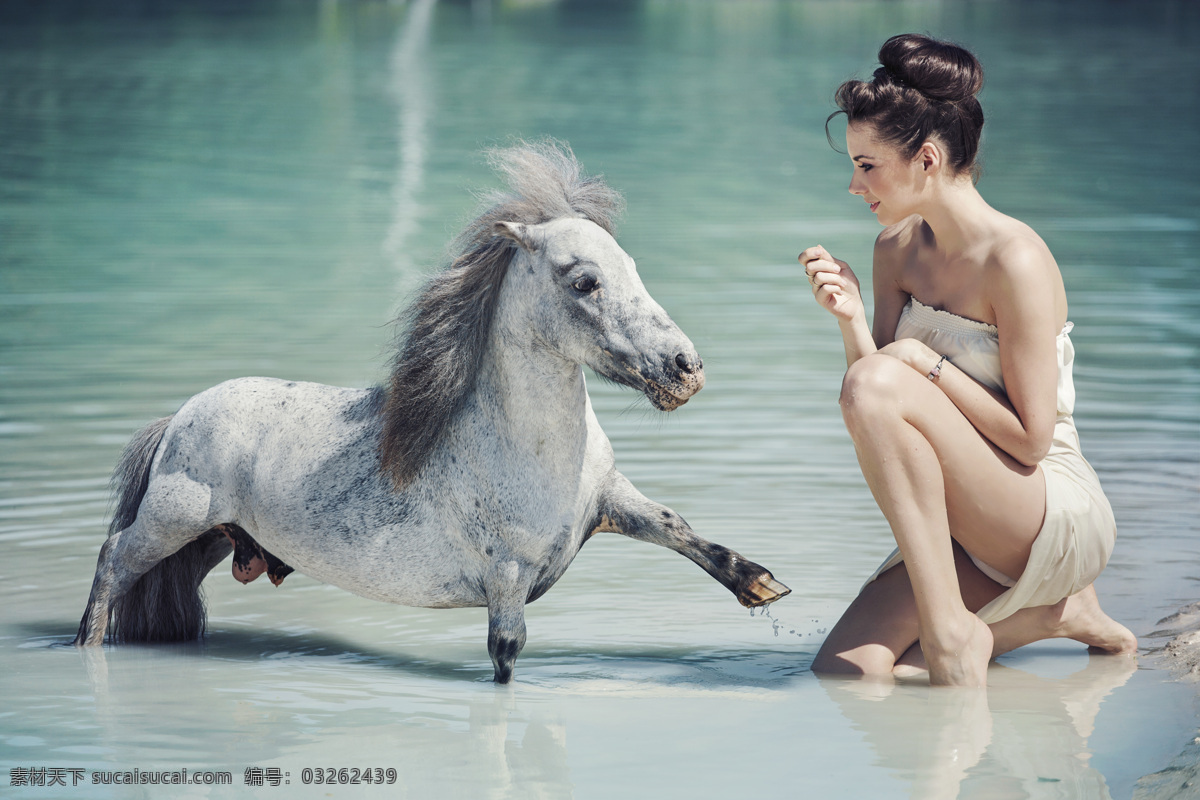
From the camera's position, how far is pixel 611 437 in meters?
7.76

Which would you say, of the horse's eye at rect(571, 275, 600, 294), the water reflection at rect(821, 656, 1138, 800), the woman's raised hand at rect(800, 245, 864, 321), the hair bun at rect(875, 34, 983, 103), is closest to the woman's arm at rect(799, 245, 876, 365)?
the woman's raised hand at rect(800, 245, 864, 321)

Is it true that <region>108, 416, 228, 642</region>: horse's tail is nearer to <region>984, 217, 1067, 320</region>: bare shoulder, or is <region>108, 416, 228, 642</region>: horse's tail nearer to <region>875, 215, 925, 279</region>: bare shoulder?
<region>875, 215, 925, 279</region>: bare shoulder

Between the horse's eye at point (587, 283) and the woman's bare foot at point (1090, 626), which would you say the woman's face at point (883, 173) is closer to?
the horse's eye at point (587, 283)

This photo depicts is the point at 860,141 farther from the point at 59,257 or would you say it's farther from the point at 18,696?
the point at 59,257

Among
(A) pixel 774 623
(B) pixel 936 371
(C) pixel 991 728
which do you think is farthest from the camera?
(A) pixel 774 623

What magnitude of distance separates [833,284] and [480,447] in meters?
1.12

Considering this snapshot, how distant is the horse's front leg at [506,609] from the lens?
4312mm

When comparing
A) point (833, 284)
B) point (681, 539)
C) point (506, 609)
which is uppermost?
point (833, 284)

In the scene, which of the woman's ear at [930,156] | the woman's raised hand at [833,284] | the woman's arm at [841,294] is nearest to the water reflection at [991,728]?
the woman's arm at [841,294]

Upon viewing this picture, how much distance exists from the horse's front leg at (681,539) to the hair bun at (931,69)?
1382 millimetres

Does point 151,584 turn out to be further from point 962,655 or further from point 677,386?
point 962,655

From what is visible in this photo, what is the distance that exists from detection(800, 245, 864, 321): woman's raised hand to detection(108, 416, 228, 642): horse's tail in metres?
2.14

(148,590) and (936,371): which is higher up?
(936,371)

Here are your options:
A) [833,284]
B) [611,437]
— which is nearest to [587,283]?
[833,284]
